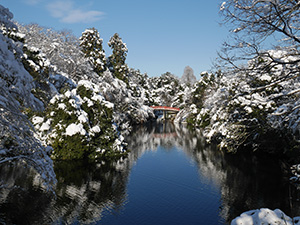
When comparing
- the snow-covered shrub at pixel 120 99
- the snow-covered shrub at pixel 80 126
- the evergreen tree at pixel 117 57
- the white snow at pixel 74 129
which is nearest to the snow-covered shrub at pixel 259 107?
the snow-covered shrub at pixel 80 126

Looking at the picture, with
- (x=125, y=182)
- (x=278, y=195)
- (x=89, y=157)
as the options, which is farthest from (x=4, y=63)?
(x=89, y=157)

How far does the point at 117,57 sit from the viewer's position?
52469 mm

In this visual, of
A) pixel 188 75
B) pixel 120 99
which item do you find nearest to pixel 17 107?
pixel 120 99

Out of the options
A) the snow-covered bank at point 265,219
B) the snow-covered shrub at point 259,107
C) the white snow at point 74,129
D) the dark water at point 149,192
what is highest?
the snow-covered shrub at point 259,107

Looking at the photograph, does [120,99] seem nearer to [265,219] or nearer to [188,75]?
[265,219]

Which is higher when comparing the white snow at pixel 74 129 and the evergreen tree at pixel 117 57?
the evergreen tree at pixel 117 57

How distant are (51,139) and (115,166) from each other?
572 cm

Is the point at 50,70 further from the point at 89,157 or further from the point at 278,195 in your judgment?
the point at 278,195

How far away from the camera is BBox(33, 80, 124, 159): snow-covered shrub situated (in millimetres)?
22250

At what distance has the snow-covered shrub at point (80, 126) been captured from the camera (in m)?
22.2

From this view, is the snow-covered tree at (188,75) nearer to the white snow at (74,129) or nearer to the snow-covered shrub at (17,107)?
the white snow at (74,129)

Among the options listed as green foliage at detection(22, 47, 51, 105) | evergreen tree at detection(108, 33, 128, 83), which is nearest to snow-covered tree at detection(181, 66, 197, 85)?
evergreen tree at detection(108, 33, 128, 83)

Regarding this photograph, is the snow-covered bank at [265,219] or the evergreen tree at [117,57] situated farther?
the evergreen tree at [117,57]

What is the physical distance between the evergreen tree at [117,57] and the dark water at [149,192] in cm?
3024
